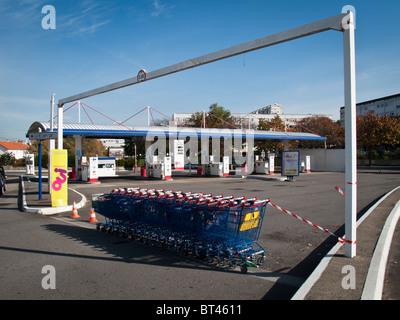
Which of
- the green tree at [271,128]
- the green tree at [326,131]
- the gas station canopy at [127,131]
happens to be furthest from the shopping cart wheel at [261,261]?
the green tree at [326,131]

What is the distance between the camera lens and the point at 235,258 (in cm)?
608

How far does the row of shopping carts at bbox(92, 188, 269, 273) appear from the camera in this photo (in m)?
5.96

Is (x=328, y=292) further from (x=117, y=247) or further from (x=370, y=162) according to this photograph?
(x=370, y=162)

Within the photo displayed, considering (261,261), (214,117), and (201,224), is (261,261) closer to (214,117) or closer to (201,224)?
(201,224)

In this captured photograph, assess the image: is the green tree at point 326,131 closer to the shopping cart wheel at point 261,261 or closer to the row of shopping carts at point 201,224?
the row of shopping carts at point 201,224

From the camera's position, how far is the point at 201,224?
6270 mm

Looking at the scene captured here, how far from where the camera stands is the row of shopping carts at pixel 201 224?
596 cm

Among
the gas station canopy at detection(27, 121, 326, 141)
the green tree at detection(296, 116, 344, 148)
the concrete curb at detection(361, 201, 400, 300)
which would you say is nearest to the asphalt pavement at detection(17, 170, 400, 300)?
the concrete curb at detection(361, 201, 400, 300)

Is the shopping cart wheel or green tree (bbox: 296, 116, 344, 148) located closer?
the shopping cart wheel

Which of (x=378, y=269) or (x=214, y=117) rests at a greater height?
(x=214, y=117)

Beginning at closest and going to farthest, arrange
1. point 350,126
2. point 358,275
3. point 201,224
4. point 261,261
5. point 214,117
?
point 358,275 → point 350,126 → point 261,261 → point 201,224 → point 214,117

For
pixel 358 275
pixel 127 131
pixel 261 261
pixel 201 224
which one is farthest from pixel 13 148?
pixel 358 275

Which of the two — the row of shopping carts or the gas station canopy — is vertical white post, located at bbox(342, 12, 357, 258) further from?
the gas station canopy
